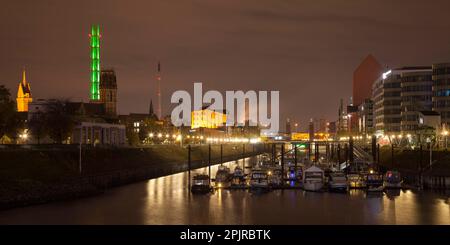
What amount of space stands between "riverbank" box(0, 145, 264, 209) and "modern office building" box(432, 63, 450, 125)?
7526 cm

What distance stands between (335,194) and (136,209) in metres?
30.7

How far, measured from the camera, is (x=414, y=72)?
15688cm

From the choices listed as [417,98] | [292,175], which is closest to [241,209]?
[292,175]

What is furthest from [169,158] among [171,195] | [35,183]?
[35,183]

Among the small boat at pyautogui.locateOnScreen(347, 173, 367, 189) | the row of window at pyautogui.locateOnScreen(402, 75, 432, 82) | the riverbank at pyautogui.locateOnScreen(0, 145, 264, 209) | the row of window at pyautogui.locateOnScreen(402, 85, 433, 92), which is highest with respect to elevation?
the row of window at pyautogui.locateOnScreen(402, 75, 432, 82)

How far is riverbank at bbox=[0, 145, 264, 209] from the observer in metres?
64.0

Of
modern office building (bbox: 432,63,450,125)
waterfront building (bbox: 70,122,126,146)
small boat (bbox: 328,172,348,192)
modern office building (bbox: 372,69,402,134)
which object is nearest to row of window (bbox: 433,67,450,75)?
modern office building (bbox: 432,63,450,125)

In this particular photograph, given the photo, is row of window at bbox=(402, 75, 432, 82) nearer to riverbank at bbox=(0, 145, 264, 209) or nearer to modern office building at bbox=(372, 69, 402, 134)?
modern office building at bbox=(372, 69, 402, 134)

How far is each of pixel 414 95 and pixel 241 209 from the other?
10641 centimetres

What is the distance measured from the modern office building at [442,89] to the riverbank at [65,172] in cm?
7526

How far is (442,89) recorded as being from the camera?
145m

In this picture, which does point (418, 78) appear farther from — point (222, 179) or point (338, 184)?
point (338, 184)
